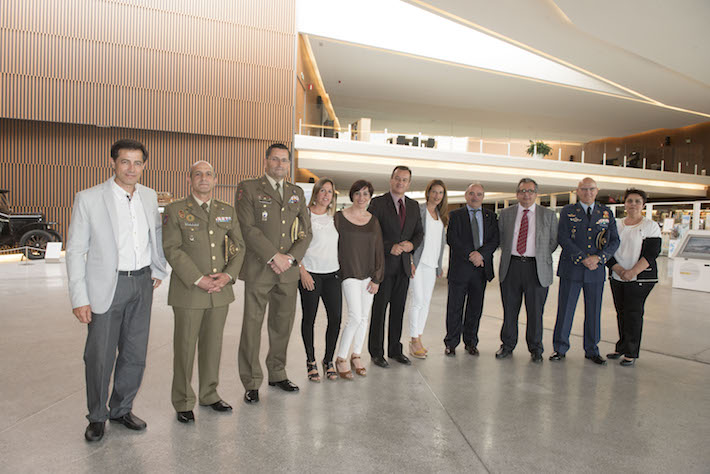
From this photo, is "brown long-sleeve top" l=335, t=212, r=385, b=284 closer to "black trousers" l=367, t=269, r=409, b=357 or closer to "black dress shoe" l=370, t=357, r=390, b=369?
"black trousers" l=367, t=269, r=409, b=357

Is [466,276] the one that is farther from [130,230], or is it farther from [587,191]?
[130,230]

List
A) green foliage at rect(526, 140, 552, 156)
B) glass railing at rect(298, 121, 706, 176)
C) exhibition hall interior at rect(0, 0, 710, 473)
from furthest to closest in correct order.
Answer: green foliage at rect(526, 140, 552, 156) < glass railing at rect(298, 121, 706, 176) < exhibition hall interior at rect(0, 0, 710, 473)

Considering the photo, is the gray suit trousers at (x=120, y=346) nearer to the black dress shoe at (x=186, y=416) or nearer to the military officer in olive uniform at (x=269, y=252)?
the black dress shoe at (x=186, y=416)

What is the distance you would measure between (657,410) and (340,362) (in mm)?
2004

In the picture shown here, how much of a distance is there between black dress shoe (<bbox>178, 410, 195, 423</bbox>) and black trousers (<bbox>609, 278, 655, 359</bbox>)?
3293 millimetres

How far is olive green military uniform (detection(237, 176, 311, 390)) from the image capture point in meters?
2.87

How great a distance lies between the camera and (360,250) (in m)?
3.30

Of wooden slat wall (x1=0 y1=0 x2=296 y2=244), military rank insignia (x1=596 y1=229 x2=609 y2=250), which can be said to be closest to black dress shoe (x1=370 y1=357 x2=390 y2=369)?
military rank insignia (x1=596 y1=229 x2=609 y2=250)

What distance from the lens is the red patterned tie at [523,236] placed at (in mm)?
3867

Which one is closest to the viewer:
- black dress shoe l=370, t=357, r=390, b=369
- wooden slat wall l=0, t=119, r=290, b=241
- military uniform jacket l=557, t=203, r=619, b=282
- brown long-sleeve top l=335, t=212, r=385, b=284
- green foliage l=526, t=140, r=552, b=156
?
brown long-sleeve top l=335, t=212, r=385, b=284

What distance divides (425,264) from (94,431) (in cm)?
250

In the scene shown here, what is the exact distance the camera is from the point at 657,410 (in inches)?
111

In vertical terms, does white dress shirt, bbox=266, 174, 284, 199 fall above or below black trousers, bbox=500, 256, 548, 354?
above

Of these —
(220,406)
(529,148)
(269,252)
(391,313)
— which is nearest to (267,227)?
(269,252)
